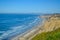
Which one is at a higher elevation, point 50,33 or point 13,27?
point 13,27

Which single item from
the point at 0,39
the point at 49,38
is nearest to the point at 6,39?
the point at 0,39

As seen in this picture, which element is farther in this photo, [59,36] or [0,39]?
[0,39]

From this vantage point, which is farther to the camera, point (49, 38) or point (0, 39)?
point (0, 39)

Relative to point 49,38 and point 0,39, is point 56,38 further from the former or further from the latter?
point 0,39

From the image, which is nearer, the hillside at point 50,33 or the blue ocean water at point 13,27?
the hillside at point 50,33

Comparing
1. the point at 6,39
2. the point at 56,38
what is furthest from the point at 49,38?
the point at 6,39

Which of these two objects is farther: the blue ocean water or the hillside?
the blue ocean water

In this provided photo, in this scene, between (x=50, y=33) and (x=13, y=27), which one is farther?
(x=13, y=27)

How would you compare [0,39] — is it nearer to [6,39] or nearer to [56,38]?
[6,39]
